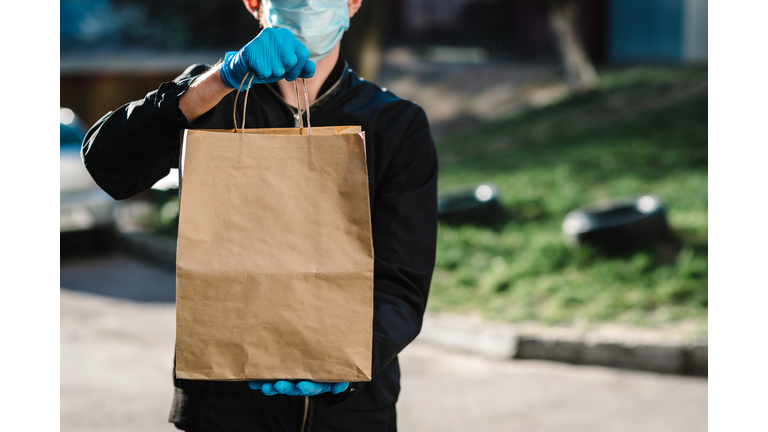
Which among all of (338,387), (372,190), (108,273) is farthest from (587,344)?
(108,273)

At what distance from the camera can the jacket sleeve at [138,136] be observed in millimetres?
1424

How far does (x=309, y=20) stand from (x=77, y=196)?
6535mm

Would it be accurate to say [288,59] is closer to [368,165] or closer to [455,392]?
[368,165]

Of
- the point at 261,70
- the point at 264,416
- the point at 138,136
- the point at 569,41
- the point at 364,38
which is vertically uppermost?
the point at 569,41

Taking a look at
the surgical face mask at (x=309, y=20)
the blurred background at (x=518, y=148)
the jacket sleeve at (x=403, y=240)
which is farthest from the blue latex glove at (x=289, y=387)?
the blurred background at (x=518, y=148)

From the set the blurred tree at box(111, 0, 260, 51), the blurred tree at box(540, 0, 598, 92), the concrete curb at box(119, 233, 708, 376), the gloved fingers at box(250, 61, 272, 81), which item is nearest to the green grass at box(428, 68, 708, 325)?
the concrete curb at box(119, 233, 708, 376)

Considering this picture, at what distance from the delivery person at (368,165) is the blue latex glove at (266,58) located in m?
0.05

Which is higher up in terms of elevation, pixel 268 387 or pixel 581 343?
pixel 268 387

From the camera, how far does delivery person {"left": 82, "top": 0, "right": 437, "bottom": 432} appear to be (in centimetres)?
147

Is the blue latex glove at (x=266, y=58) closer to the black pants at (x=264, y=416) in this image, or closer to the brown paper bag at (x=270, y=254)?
the brown paper bag at (x=270, y=254)

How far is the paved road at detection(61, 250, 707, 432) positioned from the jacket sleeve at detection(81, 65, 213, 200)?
8.12 ft

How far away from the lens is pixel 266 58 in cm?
137

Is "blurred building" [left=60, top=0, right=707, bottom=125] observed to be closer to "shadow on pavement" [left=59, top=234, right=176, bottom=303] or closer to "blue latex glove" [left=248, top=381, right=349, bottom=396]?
"shadow on pavement" [left=59, top=234, right=176, bottom=303]

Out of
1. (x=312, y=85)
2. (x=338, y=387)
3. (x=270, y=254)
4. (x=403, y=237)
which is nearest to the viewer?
(x=270, y=254)
